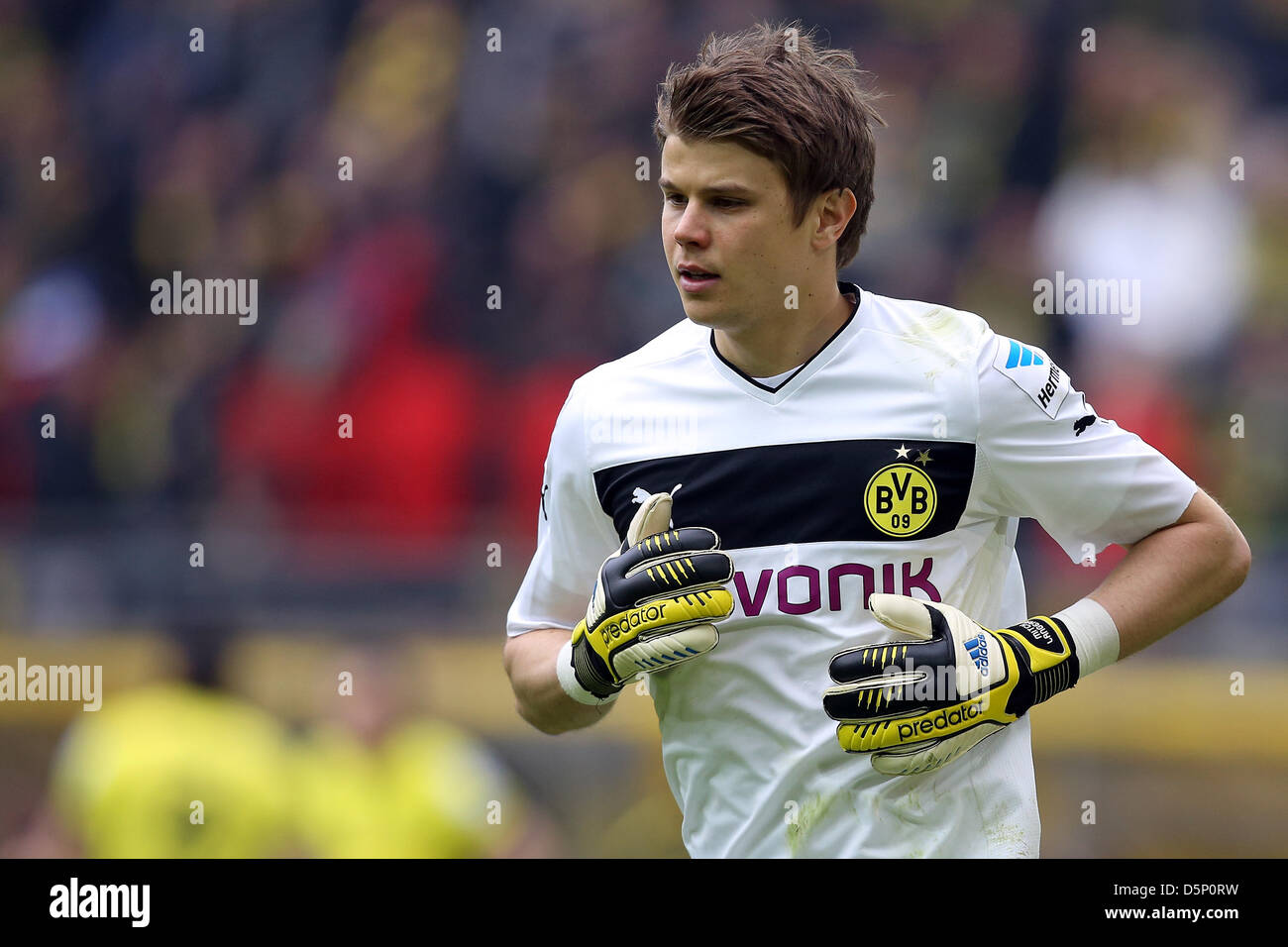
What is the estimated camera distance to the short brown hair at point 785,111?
2.81 meters

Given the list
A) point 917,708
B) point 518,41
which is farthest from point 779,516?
point 518,41

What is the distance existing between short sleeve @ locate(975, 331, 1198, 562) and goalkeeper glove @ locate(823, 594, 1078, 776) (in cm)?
26

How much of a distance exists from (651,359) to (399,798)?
8.23 feet

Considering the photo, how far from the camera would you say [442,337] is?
703 cm

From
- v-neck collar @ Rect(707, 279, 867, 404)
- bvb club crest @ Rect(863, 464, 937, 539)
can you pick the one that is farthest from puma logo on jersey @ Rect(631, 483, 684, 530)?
bvb club crest @ Rect(863, 464, 937, 539)

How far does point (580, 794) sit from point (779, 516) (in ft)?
9.88

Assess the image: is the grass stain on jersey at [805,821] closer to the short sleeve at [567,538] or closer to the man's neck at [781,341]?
the short sleeve at [567,538]

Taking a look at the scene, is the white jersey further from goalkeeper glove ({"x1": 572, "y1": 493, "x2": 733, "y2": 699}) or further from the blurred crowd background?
the blurred crowd background

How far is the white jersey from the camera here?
2.77 meters

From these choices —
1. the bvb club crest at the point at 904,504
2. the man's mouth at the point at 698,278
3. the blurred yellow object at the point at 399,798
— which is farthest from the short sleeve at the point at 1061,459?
the blurred yellow object at the point at 399,798

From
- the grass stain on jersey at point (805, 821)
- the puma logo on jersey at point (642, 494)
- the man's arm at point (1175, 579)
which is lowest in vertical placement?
the grass stain on jersey at point (805, 821)

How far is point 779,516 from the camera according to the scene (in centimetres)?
281

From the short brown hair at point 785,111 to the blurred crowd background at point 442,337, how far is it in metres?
2.81
